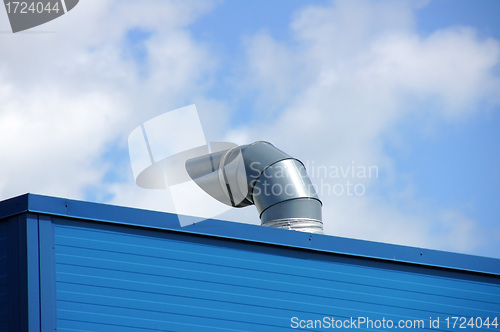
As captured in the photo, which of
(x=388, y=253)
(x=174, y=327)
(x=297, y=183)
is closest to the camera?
(x=174, y=327)

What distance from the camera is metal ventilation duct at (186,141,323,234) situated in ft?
27.8

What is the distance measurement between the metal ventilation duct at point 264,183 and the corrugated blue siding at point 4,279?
3355mm

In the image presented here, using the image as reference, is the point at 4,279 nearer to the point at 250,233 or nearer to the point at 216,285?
the point at 216,285

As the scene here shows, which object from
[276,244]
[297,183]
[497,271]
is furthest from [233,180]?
[497,271]

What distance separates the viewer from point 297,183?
28.3ft

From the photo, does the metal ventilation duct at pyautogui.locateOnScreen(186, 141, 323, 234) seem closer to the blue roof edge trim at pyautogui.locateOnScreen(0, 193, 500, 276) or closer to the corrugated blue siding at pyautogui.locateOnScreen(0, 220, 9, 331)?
the blue roof edge trim at pyautogui.locateOnScreen(0, 193, 500, 276)

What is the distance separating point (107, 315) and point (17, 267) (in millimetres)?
760

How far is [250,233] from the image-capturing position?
6.55 metres

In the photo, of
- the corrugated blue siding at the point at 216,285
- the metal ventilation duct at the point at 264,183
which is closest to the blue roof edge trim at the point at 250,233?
the corrugated blue siding at the point at 216,285

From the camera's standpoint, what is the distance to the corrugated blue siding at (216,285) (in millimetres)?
5929

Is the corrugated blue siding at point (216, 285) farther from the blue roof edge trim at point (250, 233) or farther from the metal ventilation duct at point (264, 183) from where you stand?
the metal ventilation duct at point (264, 183)

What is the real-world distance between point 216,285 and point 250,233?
52 centimetres

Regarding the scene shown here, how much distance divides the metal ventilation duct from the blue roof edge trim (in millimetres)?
1452

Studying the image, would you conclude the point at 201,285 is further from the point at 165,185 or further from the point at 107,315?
the point at 165,185
